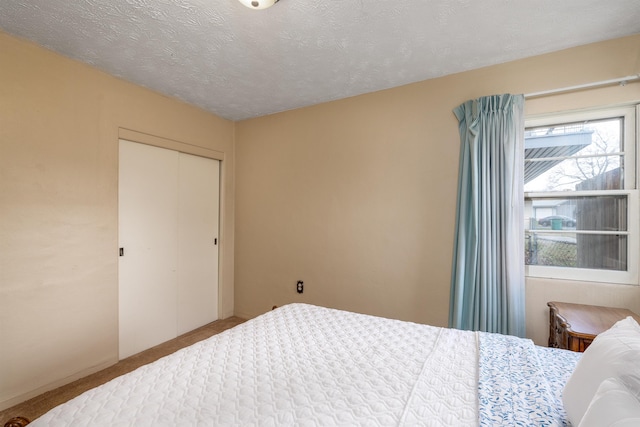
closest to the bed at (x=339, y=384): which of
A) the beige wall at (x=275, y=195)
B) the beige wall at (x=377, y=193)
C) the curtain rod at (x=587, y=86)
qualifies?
the beige wall at (x=377, y=193)

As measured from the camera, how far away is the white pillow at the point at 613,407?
0.66m

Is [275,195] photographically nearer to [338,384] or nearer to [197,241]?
[197,241]

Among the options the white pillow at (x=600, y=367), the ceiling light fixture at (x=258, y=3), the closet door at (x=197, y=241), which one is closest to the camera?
the white pillow at (x=600, y=367)

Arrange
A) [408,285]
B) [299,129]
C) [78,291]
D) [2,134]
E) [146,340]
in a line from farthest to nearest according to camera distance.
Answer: [299,129], [146,340], [408,285], [78,291], [2,134]

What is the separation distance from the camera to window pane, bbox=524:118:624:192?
6.57ft

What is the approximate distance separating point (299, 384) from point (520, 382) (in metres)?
0.86

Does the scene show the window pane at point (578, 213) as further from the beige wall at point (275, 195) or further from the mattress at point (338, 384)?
the mattress at point (338, 384)

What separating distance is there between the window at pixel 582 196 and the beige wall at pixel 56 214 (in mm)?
3373

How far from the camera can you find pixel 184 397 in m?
1.05

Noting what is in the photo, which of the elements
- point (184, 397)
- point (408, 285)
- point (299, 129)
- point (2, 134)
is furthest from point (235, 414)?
point (299, 129)

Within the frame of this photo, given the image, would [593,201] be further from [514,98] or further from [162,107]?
[162,107]

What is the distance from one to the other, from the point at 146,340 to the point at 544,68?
4.03 meters

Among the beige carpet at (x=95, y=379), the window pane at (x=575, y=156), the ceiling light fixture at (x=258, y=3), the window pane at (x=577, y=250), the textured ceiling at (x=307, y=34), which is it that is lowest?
the beige carpet at (x=95, y=379)

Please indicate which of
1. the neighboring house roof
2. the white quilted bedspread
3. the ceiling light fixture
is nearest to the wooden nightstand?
the white quilted bedspread
